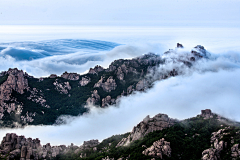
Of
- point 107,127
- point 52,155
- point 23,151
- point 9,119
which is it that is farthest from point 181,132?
point 9,119

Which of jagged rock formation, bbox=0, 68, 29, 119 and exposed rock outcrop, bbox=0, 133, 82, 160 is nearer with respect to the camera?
exposed rock outcrop, bbox=0, 133, 82, 160

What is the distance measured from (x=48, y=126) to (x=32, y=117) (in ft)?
44.8

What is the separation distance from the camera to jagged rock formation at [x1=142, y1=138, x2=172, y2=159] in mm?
80438

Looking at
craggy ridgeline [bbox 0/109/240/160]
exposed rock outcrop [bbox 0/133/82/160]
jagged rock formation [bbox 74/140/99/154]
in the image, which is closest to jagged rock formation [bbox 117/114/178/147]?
craggy ridgeline [bbox 0/109/240/160]

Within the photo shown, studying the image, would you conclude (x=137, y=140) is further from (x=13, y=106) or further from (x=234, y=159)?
(x=13, y=106)

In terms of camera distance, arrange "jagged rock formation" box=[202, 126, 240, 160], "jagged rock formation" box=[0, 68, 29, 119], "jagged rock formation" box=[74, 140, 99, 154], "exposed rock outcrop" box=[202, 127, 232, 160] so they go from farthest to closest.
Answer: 1. "jagged rock formation" box=[0, 68, 29, 119]
2. "jagged rock formation" box=[74, 140, 99, 154]
3. "exposed rock outcrop" box=[202, 127, 232, 160]
4. "jagged rock formation" box=[202, 126, 240, 160]

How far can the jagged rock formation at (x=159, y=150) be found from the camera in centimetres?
8044

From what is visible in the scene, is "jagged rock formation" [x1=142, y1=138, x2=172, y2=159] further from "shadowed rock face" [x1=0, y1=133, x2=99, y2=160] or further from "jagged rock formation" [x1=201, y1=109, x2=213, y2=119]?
"shadowed rock face" [x1=0, y1=133, x2=99, y2=160]

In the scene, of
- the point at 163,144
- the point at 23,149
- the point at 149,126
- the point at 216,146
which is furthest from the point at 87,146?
the point at 216,146

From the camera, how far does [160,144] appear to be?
84250mm

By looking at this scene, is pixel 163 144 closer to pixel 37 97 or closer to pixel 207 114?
pixel 207 114

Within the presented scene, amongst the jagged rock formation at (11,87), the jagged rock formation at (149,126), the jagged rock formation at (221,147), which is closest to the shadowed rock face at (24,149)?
the jagged rock formation at (149,126)

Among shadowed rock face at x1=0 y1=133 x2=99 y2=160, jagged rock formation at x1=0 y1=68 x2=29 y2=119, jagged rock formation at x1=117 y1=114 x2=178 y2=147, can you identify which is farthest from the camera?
jagged rock formation at x1=0 y1=68 x2=29 y2=119

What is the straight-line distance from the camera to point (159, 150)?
268 ft
